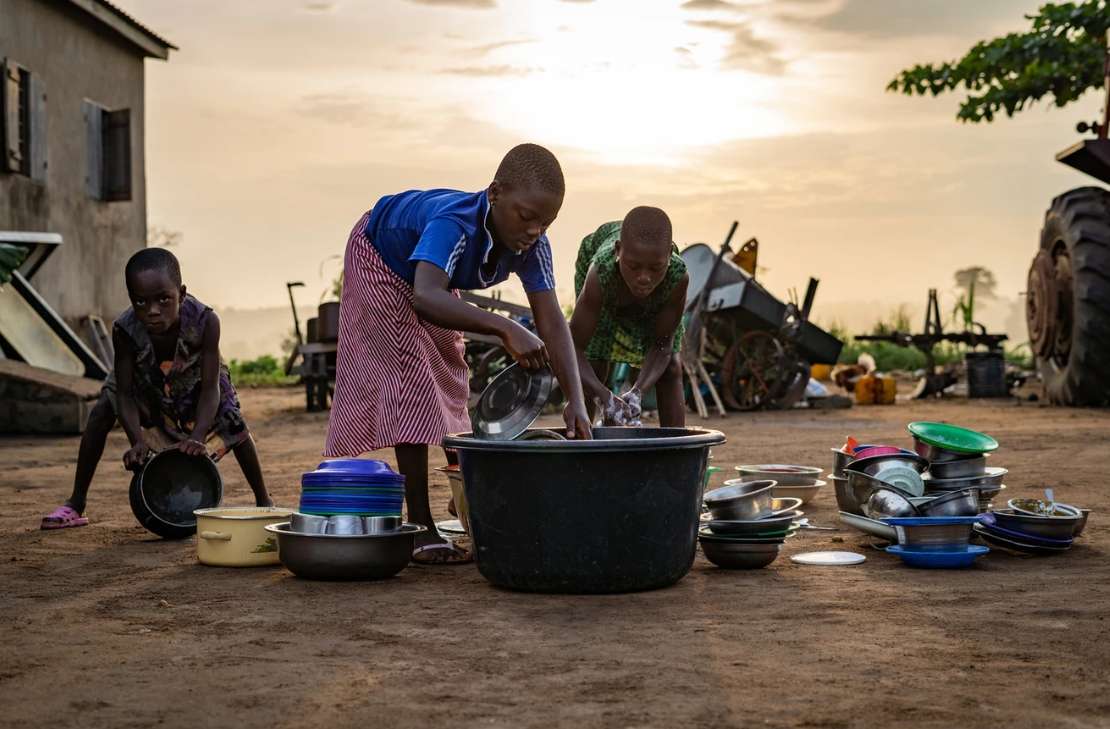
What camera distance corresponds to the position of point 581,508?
3.58 meters

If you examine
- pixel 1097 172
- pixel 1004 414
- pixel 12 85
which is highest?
pixel 12 85

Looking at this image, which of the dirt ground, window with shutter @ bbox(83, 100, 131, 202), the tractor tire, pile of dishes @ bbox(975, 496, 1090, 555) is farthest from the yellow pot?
window with shutter @ bbox(83, 100, 131, 202)

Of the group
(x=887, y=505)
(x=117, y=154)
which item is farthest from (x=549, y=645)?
(x=117, y=154)

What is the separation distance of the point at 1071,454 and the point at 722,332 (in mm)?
5733

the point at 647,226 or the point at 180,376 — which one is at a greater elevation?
the point at 647,226

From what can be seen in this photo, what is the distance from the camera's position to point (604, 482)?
141 inches

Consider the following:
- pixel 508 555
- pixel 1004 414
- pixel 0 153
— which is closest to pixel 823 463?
pixel 508 555

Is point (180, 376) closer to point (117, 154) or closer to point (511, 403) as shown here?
point (511, 403)

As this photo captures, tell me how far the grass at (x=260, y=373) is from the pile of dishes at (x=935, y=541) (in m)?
16.4

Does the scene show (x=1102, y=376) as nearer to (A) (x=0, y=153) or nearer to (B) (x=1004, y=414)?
(B) (x=1004, y=414)

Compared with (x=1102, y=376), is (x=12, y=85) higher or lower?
higher

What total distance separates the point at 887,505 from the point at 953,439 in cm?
61

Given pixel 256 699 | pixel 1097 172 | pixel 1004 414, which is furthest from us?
pixel 1004 414

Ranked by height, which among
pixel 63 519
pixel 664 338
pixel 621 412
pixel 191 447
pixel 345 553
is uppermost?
pixel 664 338
